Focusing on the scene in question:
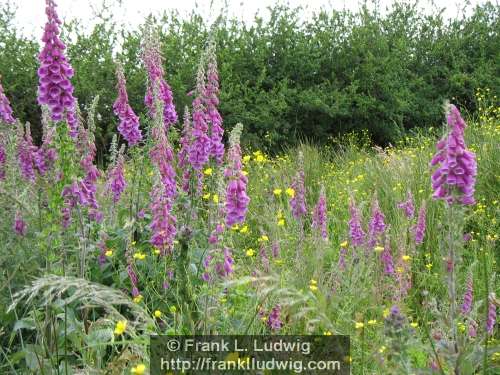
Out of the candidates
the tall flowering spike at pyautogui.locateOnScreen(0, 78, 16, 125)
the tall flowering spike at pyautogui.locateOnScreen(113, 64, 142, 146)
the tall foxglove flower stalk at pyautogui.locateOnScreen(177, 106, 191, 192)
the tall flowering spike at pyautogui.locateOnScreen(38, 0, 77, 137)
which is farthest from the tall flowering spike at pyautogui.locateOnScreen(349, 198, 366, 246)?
the tall flowering spike at pyautogui.locateOnScreen(0, 78, 16, 125)

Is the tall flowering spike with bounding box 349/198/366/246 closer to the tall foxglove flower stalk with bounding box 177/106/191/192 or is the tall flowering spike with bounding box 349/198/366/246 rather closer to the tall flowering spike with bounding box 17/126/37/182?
the tall foxglove flower stalk with bounding box 177/106/191/192

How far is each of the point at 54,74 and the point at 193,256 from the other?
58.8 inches

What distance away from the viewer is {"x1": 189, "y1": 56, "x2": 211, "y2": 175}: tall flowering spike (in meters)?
3.55

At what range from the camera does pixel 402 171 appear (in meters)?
6.40

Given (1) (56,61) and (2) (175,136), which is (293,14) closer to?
(2) (175,136)

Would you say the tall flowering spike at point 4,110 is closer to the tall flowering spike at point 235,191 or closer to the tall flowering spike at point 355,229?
the tall flowering spike at point 235,191

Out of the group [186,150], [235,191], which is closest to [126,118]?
[186,150]

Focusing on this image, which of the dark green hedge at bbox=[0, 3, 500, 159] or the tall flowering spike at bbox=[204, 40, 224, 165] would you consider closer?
→ the tall flowering spike at bbox=[204, 40, 224, 165]

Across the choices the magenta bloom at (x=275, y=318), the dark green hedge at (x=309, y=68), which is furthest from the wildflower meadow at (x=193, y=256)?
the dark green hedge at (x=309, y=68)

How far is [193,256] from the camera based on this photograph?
3.67 metres

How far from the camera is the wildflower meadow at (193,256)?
2.04 m

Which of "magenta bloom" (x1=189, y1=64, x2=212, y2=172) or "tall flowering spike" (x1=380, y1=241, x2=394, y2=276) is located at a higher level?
"magenta bloom" (x1=189, y1=64, x2=212, y2=172)

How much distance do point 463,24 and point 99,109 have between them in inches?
335

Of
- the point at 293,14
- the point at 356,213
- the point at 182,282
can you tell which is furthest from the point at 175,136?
the point at 293,14
